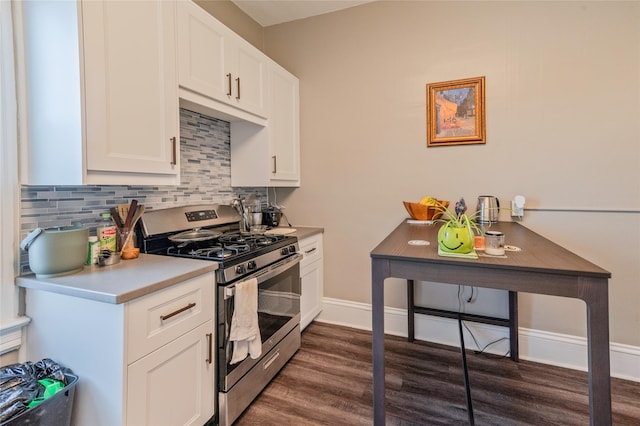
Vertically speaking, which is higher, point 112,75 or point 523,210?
point 112,75

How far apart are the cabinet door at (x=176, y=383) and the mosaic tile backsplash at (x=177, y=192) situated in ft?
2.48

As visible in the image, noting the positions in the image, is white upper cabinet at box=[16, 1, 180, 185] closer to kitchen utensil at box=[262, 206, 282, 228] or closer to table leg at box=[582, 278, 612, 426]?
kitchen utensil at box=[262, 206, 282, 228]

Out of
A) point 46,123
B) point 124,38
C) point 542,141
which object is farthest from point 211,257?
point 542,141

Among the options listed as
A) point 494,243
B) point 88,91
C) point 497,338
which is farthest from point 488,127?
point 88,91

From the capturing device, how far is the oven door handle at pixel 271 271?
4.92ft

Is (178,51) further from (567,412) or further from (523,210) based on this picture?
(567,412)

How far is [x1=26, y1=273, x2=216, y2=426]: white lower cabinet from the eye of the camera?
3.58 feet

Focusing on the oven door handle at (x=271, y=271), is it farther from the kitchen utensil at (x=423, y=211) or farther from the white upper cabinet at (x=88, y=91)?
the kitchen utensil at (x=423, y=211)

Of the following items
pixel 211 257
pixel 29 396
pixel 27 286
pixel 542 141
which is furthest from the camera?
pixel 542 141

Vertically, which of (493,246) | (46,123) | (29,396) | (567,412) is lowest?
(567,412)

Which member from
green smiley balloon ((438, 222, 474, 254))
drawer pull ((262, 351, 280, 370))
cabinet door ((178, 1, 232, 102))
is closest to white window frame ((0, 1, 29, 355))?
cabinet door ((178, 1, 232, 102))

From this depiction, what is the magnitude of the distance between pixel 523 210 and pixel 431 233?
2.99 feet

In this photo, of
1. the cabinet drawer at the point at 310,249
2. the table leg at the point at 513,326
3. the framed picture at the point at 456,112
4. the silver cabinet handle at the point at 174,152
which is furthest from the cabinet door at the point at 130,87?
the table leg at the point at 513,326

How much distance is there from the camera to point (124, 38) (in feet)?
4.42
